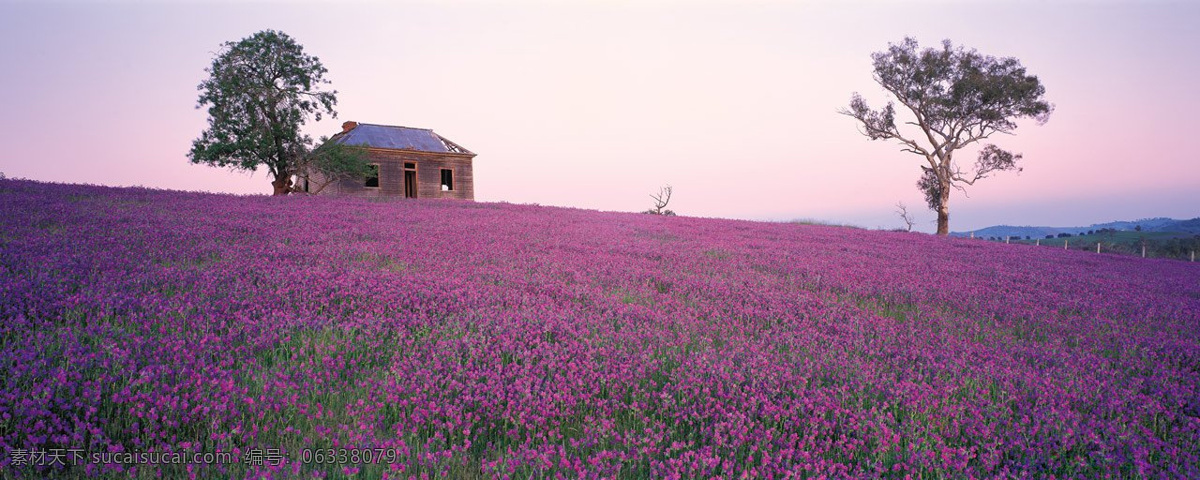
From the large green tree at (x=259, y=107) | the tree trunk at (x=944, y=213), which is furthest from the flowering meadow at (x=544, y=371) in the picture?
the tree trunk at (x=944, y=213)

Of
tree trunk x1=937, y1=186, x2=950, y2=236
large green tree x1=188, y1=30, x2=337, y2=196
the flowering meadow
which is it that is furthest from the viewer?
tree trunk x1=937, y1=186, x2=950, y2=236

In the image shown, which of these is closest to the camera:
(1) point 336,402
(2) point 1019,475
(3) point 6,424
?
(3) point 6,424

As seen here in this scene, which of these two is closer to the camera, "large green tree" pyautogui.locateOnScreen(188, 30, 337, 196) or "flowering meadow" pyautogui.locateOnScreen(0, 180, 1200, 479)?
"flowering meadow" pyautogui.locateOnScreen(0, 180, 1200, 479)

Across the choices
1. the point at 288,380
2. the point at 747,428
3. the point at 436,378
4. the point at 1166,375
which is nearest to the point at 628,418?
the point at 747,428

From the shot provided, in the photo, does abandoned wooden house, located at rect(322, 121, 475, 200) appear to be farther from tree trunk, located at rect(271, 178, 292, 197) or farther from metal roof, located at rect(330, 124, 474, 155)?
tree trunk, located at rect(271, 178, 292, 197)

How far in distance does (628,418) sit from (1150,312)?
325 inches

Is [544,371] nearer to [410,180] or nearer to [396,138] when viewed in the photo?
[410,180]

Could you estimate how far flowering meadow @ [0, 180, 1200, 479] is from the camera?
256cm

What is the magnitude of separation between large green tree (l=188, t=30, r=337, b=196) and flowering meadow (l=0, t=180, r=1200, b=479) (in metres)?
18.3

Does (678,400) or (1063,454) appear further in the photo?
(678,400)

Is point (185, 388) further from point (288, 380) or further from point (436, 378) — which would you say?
point (436, 378)

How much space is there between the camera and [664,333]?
4777 mm

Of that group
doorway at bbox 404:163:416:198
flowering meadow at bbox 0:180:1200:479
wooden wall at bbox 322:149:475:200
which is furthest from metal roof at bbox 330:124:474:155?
flowering meadow at bbox 0:180:1200:479

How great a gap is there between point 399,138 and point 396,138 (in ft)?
0.64
